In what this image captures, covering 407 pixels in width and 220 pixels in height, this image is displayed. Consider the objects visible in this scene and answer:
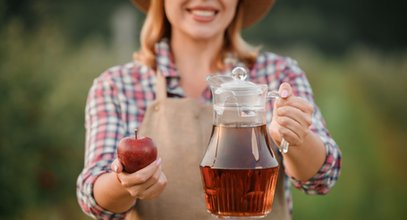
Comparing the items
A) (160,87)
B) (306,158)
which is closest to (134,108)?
(160,87)

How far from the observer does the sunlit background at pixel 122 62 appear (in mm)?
5480

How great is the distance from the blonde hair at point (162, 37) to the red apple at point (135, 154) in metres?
0.83

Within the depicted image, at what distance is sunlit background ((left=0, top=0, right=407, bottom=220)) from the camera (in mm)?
5480

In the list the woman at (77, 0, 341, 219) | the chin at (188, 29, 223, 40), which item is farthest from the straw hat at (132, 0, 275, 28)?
the chin at (188, 29, 223, 40)

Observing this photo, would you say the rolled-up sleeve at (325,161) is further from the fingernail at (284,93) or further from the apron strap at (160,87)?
the fingernail at (284,93)

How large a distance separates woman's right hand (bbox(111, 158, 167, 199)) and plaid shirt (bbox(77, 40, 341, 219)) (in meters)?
0.43

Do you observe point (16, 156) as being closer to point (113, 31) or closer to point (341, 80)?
point (113, 31)

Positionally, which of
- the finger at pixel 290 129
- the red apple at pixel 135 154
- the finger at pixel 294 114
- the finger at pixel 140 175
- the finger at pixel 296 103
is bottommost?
the finger at pixel 140 175

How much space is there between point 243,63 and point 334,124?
7.59ft

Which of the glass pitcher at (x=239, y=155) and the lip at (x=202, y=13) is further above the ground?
the lip at (x=202, y=13)

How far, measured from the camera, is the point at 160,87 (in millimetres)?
3225

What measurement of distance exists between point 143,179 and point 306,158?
2.03 feet

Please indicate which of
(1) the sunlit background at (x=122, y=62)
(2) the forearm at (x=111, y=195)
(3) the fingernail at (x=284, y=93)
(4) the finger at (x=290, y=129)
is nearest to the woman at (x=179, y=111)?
(2) the forearm at (x=111, y=195)

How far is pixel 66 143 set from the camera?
555 centimetres
